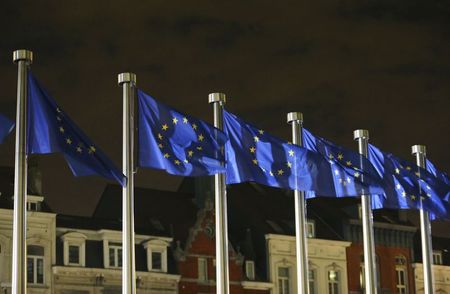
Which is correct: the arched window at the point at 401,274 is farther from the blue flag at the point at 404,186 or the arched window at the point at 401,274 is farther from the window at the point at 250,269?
the blue flag at the point at 404,186

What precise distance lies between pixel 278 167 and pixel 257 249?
1582 inches

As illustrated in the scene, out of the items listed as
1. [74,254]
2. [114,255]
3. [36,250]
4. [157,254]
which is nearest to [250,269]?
[157,254]

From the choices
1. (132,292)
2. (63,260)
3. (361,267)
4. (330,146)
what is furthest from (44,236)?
(132,292)

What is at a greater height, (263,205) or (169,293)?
(263,205)

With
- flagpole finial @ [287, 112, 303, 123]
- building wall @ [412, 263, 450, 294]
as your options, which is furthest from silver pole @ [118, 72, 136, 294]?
building wall @ [412, 263, 450, 294]

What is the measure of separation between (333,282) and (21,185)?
50.9 m

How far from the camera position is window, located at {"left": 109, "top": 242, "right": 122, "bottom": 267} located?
6169cm

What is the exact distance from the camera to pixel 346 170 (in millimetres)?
32062

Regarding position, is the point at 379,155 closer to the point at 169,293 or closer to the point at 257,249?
the point at 169,293

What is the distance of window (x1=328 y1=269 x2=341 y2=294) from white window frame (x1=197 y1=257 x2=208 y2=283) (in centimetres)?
1081

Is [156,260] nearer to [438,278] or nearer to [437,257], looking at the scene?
[438,278]

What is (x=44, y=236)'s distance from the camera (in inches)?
2346

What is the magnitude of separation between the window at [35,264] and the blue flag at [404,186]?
28058 millimetres

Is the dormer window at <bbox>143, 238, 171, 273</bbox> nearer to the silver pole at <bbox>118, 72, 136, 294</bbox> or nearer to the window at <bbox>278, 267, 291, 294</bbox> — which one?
the window at <bbox>278, 267, 291, 294</bbox>
